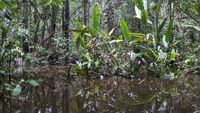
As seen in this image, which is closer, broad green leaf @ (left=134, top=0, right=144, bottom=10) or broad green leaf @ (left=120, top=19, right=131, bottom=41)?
broad green leaf @ (left=134, top=0, right=144, bottom=10)

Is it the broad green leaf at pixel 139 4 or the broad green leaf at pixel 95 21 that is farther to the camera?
the broad green leaf at pixel 95 21

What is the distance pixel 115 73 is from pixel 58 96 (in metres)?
2.51

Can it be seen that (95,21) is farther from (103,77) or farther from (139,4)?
(103,77)

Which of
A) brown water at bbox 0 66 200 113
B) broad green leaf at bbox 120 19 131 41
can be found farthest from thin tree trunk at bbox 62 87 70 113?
broad green leaf at bbox 120 19 131 41

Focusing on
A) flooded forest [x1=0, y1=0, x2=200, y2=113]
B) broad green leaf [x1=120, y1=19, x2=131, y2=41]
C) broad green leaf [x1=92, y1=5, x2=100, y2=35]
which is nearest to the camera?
flooded forest [x1=0, y1=0, x2=200, y2=113]

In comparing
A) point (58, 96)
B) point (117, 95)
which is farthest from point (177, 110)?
point (58, 96)

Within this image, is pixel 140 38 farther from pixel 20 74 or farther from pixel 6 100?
pixel 6 100

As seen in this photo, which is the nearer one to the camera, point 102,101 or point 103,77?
point 102,101

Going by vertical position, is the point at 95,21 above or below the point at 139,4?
below

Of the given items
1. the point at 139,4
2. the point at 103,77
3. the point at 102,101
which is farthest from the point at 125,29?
the point at 102,101

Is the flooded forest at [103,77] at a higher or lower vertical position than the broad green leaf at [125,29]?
lower

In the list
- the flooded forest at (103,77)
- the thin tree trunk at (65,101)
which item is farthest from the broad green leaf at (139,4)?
the thin tree trunk at (65,101)

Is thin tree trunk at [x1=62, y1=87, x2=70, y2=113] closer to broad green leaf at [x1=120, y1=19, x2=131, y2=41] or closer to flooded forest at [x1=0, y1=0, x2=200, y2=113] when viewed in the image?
flooded forest at [x1=0, y1=0, x2=200, y2=113]

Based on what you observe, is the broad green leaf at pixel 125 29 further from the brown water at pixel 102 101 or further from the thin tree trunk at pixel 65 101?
the thin tree trunk at pixel 65 101
